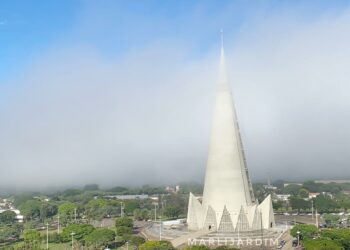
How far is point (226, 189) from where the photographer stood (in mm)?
38031

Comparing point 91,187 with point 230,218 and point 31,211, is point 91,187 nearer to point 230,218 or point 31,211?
point 31,211

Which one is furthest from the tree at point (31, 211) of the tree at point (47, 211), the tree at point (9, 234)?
the tree at point (9, 234)

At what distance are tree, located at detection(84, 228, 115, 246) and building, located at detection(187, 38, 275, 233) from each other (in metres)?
6.91

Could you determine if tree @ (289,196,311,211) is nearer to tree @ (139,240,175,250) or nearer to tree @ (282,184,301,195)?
tree @ (282,184,301,195)

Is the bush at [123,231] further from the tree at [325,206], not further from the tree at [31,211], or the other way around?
the tree at [325,206]

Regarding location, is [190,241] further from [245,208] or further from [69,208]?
[69,208]

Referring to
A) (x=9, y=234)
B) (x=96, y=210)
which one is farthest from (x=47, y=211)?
(x=9, y=234)

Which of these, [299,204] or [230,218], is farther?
[299,204]

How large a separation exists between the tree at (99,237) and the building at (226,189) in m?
6.91

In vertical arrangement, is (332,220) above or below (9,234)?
below

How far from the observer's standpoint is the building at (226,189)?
37062mm

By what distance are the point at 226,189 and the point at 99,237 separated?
10.4m

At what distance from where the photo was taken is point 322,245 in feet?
97.3

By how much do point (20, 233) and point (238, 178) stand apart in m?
23.1
